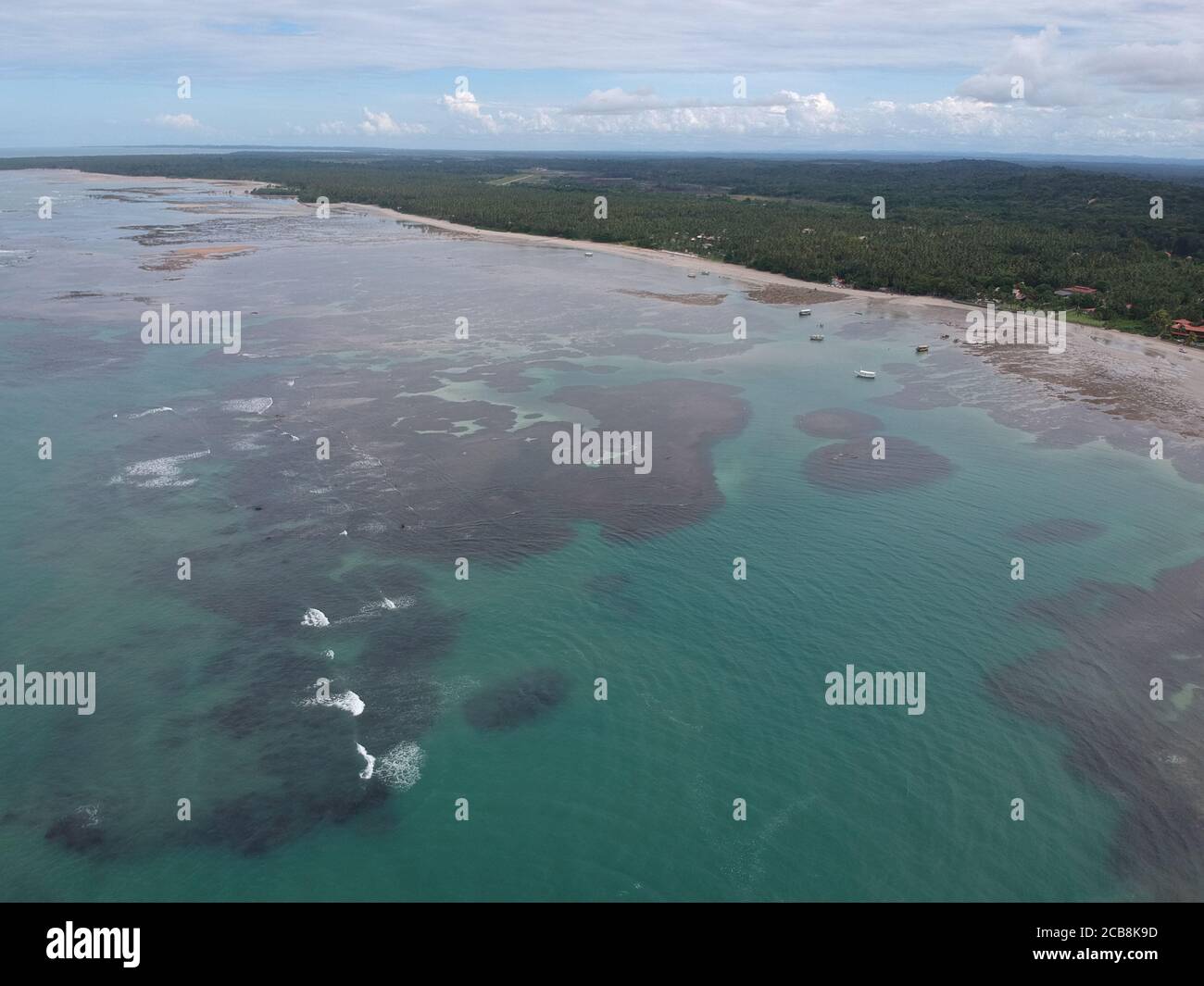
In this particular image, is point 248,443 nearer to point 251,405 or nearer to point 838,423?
point 251,405

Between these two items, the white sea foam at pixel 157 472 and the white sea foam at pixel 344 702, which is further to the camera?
the white sea foam at pixel 157 472

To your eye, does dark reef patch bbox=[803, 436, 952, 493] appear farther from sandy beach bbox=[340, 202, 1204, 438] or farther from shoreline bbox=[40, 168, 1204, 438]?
sandy beach bbox=[340, 202, 1204, 438]

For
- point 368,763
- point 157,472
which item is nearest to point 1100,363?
point 368,763

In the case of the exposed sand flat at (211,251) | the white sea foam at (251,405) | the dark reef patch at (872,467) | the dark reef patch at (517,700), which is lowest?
the dark reef patch at (517,700)

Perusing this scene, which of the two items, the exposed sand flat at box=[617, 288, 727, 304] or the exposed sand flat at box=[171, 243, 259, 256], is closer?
the exposed sand flat at box=[617, 288, 727, 304]

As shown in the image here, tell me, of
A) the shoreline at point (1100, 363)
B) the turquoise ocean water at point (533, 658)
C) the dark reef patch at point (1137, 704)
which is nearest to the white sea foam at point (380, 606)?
the turquoise ocean water at point (533, 658)

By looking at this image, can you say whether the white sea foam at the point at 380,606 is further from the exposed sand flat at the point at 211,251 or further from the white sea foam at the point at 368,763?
the exposed sand flat at the point at 211,251

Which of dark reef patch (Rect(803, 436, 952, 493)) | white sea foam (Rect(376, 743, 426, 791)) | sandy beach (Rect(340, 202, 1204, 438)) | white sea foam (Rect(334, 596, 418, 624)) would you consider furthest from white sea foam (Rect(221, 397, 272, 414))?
sandy beach (Rect(340, 202, 1204, 438))
